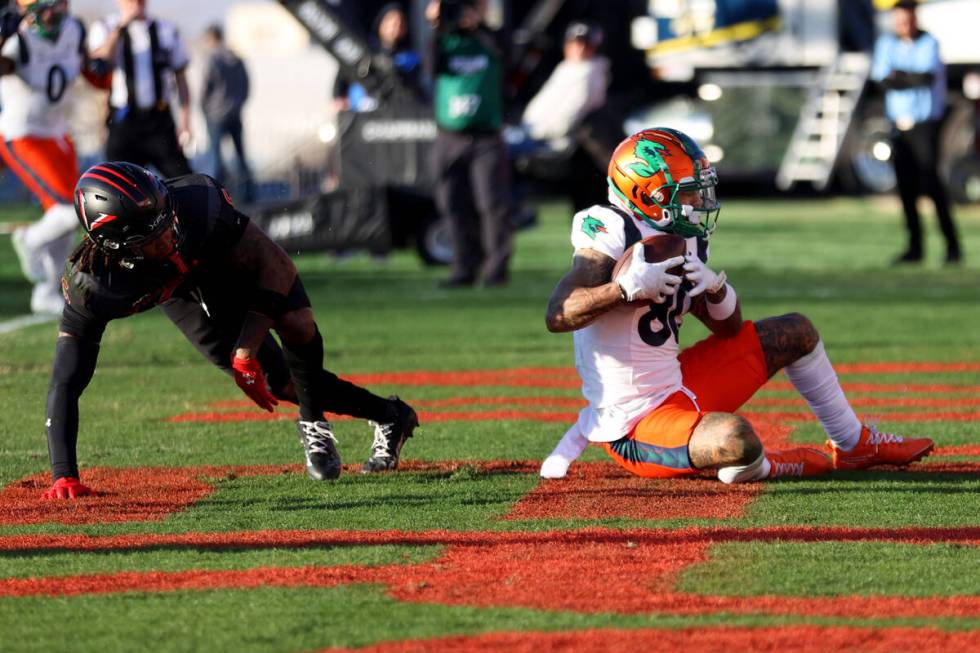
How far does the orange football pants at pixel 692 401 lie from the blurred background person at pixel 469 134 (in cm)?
706

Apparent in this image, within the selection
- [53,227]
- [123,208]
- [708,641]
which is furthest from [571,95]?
[708,641]

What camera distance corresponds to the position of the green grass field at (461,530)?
13.7ft

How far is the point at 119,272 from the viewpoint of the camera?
562 centimetres

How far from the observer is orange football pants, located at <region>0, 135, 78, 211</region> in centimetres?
1118

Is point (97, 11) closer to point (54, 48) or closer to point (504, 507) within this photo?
point (54, 48)

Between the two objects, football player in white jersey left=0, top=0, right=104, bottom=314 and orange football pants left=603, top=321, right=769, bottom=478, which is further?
football player in white jersey left=0, top=0, right=104, bottom=314

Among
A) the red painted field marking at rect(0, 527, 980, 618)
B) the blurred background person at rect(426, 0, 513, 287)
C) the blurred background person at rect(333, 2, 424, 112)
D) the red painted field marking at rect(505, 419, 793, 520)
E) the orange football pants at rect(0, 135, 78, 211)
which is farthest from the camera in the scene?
the blurred background person at rect(333, 2, 424, 112)

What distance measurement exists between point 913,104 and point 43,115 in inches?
291

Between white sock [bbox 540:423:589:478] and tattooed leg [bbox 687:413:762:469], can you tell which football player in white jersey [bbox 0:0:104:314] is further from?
tattooed leg [bbox 687:413:762:469]

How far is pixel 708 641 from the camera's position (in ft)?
13.2

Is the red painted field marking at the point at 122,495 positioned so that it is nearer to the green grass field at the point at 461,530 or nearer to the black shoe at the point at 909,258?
the green grass field at the point at 461,530

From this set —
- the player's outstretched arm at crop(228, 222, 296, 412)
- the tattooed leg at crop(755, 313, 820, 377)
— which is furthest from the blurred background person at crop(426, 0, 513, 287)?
the player's outstretched arm at crop(228, 222, 296, 412)

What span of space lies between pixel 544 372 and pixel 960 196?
14956 millimetres

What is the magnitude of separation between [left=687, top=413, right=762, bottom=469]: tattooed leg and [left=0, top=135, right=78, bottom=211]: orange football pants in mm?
6389
